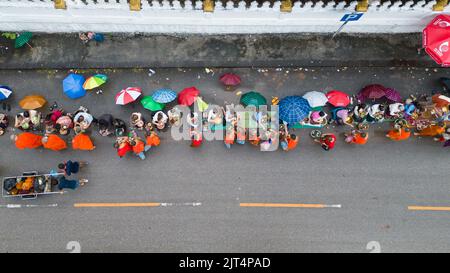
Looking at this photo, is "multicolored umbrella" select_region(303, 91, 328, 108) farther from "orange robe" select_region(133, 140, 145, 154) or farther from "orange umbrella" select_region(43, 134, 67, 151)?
"orange umbrella" select_region(43, 134, 67, 151)

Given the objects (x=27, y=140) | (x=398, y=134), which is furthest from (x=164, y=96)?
(x=398, y=134)

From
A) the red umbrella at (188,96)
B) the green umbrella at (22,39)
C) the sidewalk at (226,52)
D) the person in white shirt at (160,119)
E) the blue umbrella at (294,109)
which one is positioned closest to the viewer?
the blue umbrella at (294,109)

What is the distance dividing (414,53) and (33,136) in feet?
45.3

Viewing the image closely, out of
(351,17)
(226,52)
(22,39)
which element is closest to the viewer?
(351,17)

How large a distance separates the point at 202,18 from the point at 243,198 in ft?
20.6

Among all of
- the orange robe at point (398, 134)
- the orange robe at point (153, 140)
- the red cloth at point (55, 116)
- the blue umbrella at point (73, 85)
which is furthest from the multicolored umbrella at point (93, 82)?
the orange robe at point (398, 134)

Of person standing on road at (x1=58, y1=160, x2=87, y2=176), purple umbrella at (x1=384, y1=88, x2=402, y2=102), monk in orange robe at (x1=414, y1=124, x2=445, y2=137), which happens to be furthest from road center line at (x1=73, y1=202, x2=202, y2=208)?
monk in orange robe at (x1=414, y1=124, x2=445, y2=137)

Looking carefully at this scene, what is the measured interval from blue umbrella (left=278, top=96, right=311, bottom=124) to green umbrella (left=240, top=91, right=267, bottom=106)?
69 cm

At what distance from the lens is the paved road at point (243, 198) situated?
42.0 feet

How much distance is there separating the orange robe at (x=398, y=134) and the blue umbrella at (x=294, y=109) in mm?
3082

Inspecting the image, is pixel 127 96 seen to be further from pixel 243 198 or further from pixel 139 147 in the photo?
pixel 243 198

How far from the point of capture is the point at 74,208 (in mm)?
13047

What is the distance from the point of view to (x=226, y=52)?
45.6 feet

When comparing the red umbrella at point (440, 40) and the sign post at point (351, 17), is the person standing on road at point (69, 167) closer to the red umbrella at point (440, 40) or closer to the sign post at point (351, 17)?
the sign post at point (351, 17)
